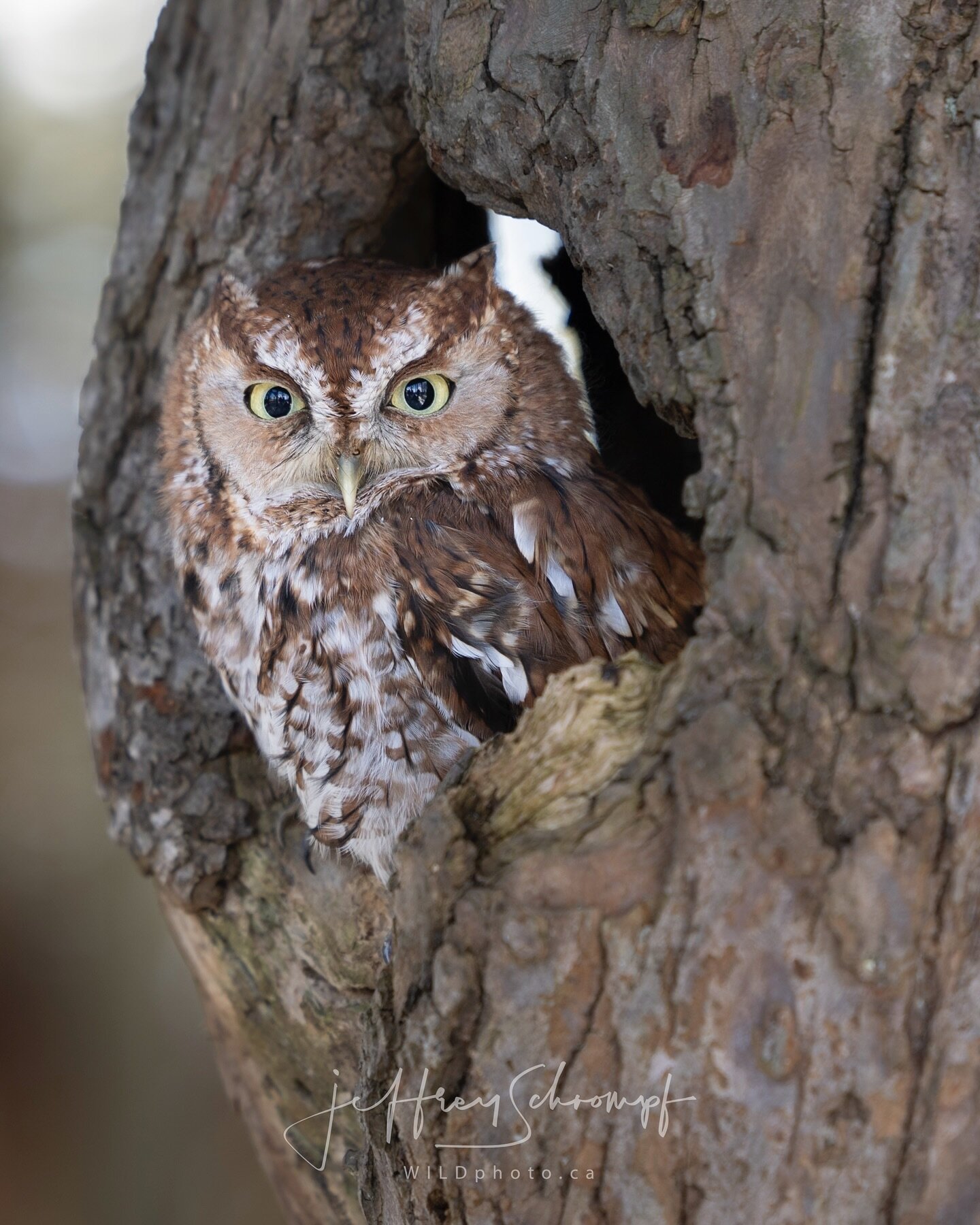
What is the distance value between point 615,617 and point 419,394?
1.99ft

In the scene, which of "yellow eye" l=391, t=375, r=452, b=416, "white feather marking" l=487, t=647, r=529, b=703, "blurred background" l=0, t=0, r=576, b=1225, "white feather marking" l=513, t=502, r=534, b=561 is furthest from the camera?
"blurred background" l=0, t=0, r=576, b=1225

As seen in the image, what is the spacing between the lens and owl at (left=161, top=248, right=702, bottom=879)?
175 centimetres

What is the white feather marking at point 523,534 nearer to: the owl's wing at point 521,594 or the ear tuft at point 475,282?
the owl's wing at point 521,594

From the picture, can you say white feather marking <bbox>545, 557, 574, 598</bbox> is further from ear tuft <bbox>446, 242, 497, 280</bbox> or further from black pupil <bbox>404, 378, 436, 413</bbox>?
ear tuft <bbox>446, 242, 497, 280</bbox>

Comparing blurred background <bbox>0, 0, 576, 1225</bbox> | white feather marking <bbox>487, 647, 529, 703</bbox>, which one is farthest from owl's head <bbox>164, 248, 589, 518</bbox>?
blurred background <bbox>0, 0, 576, 1225</bbox>

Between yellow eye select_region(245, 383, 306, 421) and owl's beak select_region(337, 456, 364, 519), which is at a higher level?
yellow eye select_region(245, 383, 306, 421)

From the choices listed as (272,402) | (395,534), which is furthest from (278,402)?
(395,534)

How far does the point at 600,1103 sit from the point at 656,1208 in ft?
0.44

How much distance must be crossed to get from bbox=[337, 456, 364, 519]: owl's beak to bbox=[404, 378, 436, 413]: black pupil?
0.53ft

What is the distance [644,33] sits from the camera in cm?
146

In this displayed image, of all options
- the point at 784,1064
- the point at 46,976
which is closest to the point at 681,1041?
the point at 784,1064

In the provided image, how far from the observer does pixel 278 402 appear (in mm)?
1972

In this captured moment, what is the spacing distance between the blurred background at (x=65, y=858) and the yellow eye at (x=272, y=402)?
256 cm

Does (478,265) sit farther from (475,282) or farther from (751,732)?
(751,732)
